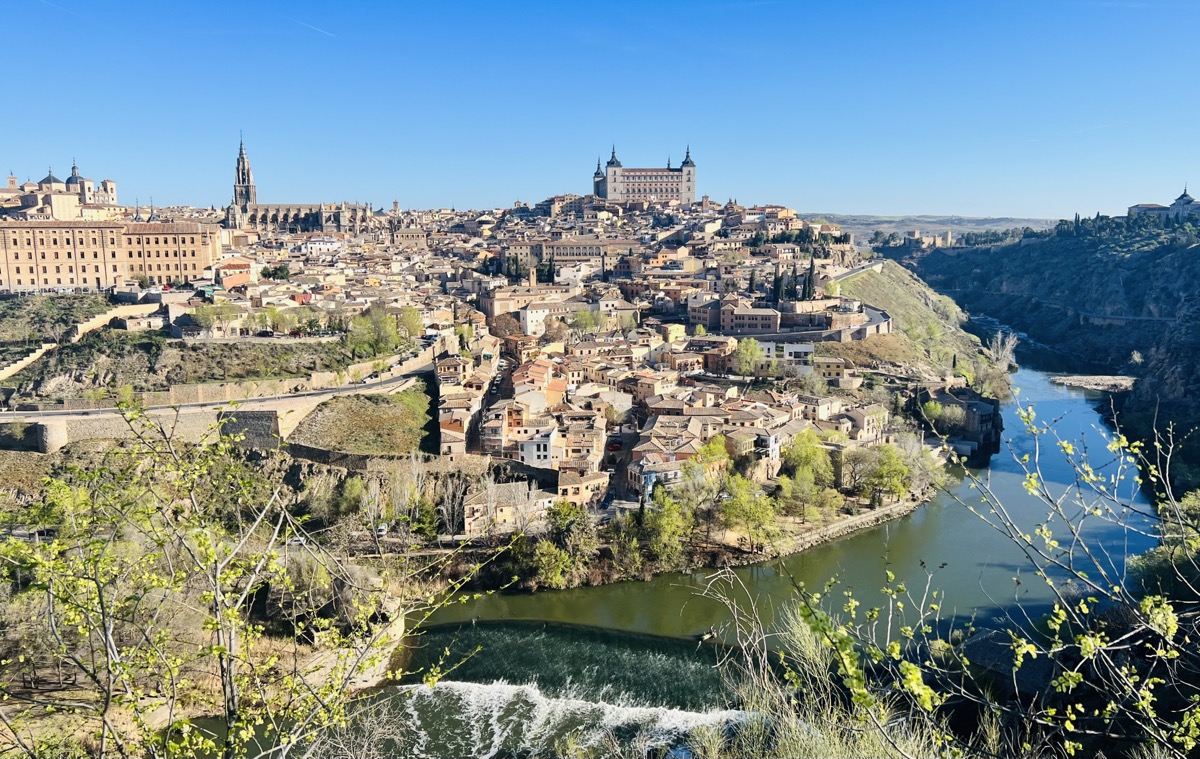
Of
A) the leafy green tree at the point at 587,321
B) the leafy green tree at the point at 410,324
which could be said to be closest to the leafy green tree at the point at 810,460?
the leafy green tree at the point at 587,321

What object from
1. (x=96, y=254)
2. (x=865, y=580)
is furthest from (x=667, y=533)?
(x=96, y=254)

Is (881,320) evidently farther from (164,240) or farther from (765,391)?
(164,240)

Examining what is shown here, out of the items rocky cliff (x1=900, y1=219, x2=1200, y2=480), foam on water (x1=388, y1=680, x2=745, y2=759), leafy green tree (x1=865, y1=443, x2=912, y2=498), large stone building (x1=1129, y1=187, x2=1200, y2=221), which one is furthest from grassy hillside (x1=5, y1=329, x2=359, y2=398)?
large stone building (x1=1129, y1=187, x2=1200, y2=221)

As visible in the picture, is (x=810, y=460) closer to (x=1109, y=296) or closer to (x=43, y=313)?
(x=43, y=313)

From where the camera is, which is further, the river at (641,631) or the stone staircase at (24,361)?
the stone staircase at (24,361)

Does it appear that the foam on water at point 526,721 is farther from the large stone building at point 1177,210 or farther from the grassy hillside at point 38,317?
the large stone building at point 1177,210

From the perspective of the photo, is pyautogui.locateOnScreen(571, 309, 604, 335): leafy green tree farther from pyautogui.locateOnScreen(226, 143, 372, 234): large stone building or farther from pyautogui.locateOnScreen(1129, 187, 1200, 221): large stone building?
pyautogui.locateOnScreen(1129, 187, 1200, 221): large stone building

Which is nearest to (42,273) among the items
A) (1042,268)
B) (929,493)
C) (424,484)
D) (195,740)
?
(424,484)
